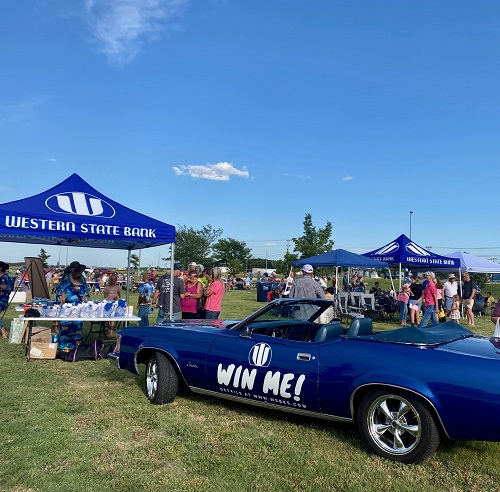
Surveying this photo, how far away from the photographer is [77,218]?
7.38 metres

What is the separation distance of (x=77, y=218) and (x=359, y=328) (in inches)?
202

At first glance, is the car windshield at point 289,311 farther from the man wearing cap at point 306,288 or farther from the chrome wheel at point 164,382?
the man wearing cap at point 306,288

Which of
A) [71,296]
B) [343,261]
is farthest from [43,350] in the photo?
[343,261]

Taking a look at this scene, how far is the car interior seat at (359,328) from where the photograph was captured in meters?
4.11

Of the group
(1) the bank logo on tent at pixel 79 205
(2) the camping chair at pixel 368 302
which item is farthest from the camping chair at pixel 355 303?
(1) the bank logo on tent at pixel 79 205

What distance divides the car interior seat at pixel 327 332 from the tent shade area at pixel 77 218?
465cm

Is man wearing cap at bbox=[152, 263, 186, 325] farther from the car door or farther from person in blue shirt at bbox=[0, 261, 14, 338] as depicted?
the car door

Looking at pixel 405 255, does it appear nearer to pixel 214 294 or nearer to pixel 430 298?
pixel 430 298

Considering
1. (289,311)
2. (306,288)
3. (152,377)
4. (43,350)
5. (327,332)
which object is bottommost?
(43,350)

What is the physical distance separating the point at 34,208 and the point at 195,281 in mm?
3065

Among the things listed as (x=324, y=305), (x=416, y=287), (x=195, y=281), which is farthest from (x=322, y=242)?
(x=324, y=305)

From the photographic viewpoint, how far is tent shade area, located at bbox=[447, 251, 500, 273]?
17.5 meters

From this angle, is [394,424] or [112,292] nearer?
[394,424]

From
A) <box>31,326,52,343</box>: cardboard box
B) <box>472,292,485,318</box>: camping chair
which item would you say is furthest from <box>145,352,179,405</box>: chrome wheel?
<box>472,292,485,318</box>: camping chair
